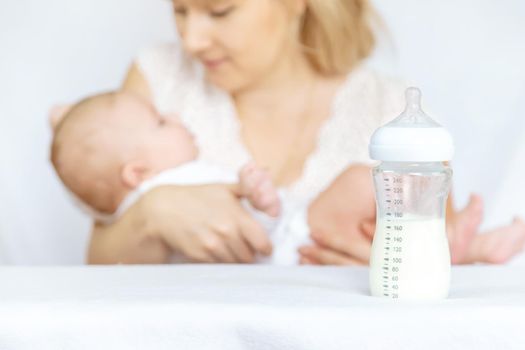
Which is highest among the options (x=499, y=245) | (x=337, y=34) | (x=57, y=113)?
(x=337, y=34)

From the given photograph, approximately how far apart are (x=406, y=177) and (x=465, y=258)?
0.81m

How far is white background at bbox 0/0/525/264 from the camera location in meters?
2.03

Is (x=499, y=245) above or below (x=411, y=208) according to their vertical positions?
below

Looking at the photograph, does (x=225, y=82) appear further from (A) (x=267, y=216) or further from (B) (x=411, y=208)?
(B) (x=411, y=208)

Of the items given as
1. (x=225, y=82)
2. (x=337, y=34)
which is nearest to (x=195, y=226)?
(x=225, y=82)

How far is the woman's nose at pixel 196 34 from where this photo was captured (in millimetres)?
1758

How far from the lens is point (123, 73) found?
2.12 m

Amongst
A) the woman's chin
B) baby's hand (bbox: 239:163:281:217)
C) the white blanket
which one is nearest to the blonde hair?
the woman's chin

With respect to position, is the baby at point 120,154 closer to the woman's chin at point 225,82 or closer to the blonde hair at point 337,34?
the woman's chin at point 225,82

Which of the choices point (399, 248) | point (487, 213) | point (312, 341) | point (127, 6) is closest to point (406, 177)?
point (399, 248)

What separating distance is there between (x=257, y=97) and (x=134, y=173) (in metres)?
0.34

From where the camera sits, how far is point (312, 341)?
839mm

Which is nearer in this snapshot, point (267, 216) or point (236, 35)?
point (267, 216)

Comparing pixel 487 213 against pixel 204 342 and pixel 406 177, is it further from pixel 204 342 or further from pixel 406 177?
pixel 204 342
